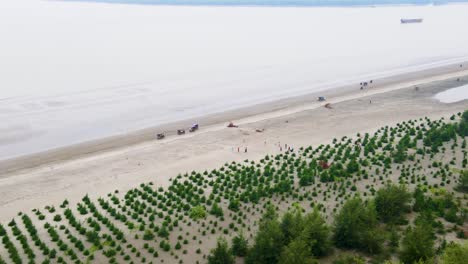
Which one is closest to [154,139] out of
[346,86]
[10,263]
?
[10,263]

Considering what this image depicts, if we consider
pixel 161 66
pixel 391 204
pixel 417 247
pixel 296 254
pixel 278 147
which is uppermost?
pixel 161 66

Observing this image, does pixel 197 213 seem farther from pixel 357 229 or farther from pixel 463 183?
pixel 463 183

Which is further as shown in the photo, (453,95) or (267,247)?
(453,95)

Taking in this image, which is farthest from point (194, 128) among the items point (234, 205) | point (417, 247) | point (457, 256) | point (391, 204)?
point (457, 256)

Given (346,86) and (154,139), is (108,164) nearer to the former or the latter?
(154,139)

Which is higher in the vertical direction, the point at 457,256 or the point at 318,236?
the point at 318,236

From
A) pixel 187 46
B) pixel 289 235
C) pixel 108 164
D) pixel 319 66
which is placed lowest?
pixel 289 235

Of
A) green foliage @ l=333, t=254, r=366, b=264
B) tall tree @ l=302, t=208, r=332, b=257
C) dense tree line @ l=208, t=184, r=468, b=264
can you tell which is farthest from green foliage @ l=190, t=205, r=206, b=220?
green foliage @ l=333, t=254, r=366, b=264
